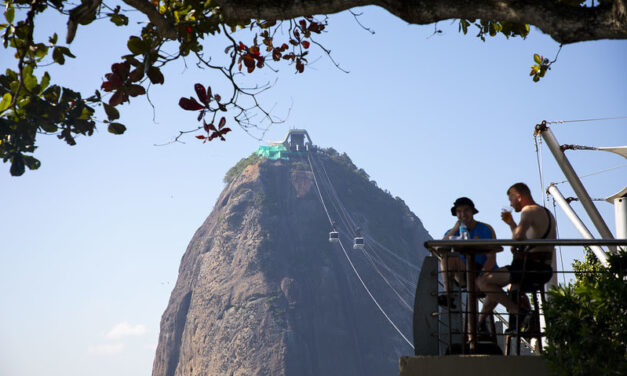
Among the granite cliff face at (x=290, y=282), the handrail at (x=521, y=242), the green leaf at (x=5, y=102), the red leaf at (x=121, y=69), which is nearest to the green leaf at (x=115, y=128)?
the red leaf at (x=121, y=69)

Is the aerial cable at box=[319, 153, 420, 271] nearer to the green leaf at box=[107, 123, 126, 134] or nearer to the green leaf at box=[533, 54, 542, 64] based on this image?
the green leaf at box=[533, 54, 542, 64]

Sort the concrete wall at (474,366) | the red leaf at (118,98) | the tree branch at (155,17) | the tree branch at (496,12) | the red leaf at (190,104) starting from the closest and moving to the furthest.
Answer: the tree branch at (496,12) → the tree branch at (155,17) → the concrete wall at (474,366) → the red leaf at (118,98) → the red leaf at (190,104)

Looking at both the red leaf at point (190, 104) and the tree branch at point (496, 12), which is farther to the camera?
the red leaf at point (190, 104)

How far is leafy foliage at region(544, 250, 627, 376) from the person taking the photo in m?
3.84

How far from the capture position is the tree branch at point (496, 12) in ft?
10.6

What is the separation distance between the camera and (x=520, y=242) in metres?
4.52

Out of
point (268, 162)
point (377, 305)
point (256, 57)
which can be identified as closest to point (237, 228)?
point (268, 162)

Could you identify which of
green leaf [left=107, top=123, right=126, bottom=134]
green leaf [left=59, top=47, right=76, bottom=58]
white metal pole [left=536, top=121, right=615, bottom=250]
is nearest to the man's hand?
green leaf [left=107, top=123, right=126, bottom=134]

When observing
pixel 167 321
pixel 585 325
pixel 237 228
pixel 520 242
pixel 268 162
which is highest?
pixel 268 162

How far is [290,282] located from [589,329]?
307 ft

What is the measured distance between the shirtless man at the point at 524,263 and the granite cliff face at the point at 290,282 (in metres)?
84.6

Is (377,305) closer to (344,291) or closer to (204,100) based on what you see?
(344,291)

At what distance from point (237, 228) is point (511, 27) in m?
99.2

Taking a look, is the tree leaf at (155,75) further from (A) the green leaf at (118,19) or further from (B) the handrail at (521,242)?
(B) the handrail at (521,242)
